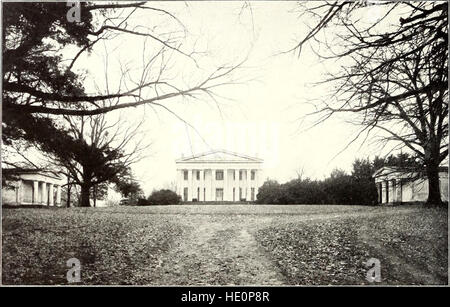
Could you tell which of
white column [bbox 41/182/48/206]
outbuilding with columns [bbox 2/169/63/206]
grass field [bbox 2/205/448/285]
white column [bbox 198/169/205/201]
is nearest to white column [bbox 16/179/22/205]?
outbuilding with columns [bbox 2/169/63/206]

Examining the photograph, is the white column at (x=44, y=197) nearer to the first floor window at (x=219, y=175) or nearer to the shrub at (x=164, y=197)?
the shrub at (x=164, y=197)

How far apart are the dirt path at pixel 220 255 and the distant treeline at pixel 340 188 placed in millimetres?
180

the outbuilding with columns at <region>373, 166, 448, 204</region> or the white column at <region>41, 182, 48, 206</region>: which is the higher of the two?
the outbuilding with columns at <region>373, 166, 448, 204</region>

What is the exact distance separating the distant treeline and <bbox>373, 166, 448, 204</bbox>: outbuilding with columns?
67 millimetres

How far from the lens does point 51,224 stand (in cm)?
420

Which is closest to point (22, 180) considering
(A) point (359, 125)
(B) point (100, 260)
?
(B) point (100, 260)

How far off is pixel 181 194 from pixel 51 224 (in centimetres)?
146

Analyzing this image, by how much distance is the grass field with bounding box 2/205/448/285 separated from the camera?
398 cm

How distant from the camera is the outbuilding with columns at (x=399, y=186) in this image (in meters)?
4.35

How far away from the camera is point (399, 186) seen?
14.7ft

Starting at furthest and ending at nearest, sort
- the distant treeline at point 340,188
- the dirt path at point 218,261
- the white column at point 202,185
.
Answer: the white column at point 202,185
the distant treeline at point 340,188
the dirt path at point 218,261

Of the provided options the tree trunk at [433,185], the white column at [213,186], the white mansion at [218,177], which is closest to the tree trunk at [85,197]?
the white mansion at [218,177]

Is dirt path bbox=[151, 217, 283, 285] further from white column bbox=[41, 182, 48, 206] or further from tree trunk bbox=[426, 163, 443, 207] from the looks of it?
tree trunk bbox=[426, 163, 443, 207]

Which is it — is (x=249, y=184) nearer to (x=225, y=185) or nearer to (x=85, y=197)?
(x=225, y=185)
